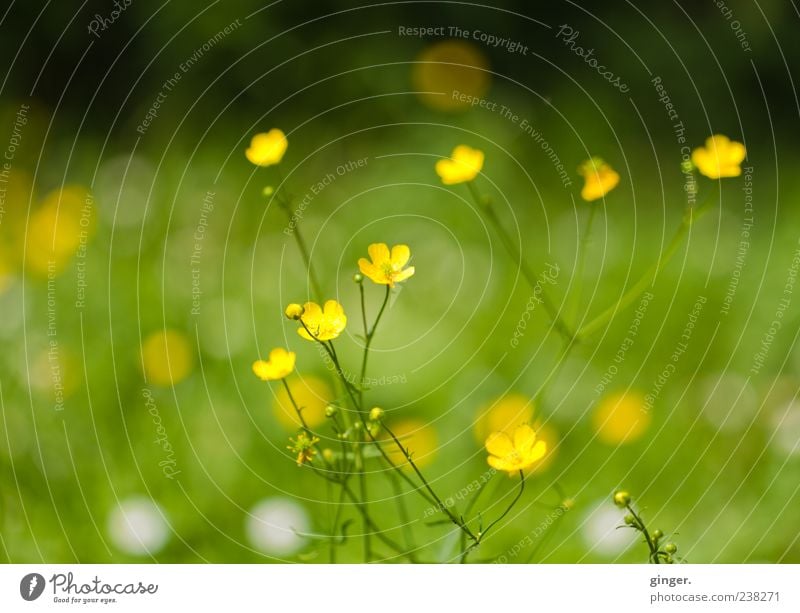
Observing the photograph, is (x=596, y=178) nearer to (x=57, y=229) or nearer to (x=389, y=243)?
(x=389, y=243)

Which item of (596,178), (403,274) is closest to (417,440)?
(403,274)

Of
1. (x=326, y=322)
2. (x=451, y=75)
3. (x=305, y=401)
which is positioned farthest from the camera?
(x=451, y=75)

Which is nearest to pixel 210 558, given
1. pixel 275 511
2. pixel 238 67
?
pixel 275 511

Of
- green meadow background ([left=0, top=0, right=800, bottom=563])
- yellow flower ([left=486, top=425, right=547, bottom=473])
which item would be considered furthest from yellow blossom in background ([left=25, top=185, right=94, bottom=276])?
yellow flower ([left=486, top=425, right=547, bottom=473])

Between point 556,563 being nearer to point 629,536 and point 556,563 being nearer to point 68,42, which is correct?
point 629,536
